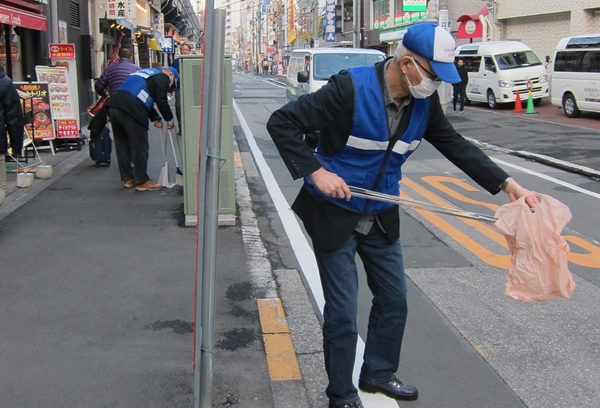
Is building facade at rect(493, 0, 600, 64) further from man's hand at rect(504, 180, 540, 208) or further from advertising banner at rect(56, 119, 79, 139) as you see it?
man's hand at rect(504, 180, 540, 208)

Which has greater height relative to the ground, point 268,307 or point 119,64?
point 119,64

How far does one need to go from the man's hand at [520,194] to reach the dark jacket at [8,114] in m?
5.33

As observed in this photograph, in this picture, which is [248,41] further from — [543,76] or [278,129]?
[278,129]

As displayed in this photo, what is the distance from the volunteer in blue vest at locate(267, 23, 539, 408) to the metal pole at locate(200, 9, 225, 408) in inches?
10.9

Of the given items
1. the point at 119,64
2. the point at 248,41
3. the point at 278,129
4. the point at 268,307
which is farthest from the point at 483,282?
the point at 248,41

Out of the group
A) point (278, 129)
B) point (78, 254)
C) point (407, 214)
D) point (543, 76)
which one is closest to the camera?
point (278, 129)

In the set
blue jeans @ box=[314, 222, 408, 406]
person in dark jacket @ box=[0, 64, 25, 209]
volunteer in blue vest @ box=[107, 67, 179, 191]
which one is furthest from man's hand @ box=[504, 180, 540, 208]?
volunteer in blue vest @ box=[107, 67, 179, 191]

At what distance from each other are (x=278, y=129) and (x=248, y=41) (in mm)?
187270

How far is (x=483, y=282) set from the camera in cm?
583

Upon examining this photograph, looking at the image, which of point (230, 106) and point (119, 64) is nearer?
point (230, 106)

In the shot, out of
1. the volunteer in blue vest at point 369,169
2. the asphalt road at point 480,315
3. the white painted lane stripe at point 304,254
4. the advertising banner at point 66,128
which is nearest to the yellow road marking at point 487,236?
the asphalt road at point 480,315

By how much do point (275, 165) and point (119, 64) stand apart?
3214 millimetres

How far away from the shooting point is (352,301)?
3385 mm

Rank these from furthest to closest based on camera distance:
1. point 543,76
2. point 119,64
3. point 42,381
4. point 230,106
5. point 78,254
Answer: point 543,76 → point 119,64 → point 230,106 → point 78,254 → point 42,381
